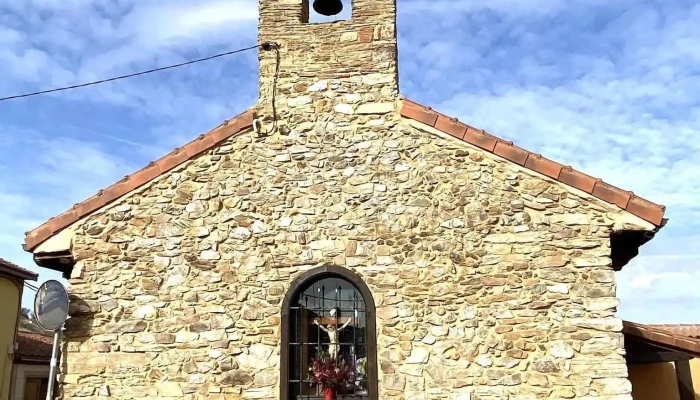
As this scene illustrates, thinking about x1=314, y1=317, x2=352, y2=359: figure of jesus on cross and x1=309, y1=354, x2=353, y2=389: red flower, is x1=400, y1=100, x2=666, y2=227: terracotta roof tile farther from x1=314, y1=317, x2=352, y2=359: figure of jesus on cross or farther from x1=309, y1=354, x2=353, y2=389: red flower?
x1=309, y1=354, x2=353, y2=389: red flower

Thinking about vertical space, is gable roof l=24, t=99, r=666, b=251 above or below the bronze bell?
below

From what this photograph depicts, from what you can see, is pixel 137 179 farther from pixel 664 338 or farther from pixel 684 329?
pixel 684 329

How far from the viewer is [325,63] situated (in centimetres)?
777

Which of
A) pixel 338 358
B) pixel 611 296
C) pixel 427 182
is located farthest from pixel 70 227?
pixel 611 296

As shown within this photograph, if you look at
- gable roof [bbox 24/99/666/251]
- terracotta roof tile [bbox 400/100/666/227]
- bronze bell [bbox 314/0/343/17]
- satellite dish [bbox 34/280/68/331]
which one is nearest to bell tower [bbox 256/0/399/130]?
bronze bell [bbox 314/0/343/17]

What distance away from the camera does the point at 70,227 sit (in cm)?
728

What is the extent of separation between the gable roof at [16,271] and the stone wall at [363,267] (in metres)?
6.57

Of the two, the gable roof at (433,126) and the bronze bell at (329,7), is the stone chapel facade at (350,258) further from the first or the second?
the bronze bell at (329,7)

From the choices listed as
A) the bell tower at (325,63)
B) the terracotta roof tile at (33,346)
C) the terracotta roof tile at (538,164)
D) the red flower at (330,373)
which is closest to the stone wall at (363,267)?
the terracotta roof tile at (538,164)

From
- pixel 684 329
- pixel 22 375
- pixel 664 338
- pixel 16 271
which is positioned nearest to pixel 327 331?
pixel 664 338

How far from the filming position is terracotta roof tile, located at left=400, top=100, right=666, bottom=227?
637 centimetres

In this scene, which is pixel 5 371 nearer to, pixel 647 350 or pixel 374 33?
pixel 374 33

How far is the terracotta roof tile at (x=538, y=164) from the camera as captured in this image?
6.37 m

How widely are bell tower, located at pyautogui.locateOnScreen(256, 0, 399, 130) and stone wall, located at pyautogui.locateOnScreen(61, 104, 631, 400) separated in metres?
0.24
